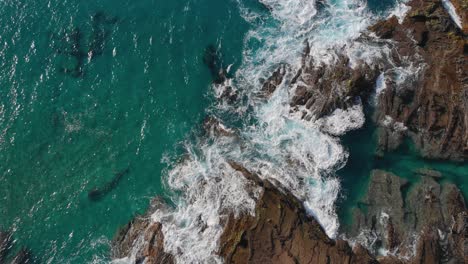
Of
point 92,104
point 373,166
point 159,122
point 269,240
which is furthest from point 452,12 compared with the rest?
point 92,104

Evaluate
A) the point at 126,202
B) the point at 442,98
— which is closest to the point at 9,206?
the point at 126,202

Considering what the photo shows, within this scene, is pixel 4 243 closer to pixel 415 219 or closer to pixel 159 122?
pixel 159 122

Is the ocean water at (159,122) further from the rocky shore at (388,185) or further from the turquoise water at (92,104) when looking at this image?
the rocky shore at (388,185)

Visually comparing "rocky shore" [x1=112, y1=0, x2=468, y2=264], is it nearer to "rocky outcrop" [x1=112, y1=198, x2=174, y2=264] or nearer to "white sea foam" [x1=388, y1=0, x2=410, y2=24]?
"rocky outcrop" [x1=112, y1=198, x2=174, y2=264]

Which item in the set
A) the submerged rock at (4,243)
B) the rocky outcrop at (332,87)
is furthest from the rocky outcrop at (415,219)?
the submerged rock at (4,243)

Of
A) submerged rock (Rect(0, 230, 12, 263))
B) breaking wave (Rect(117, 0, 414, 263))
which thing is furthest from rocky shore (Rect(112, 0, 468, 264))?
submerged rock (Rect(0, 230, 12, 263))
